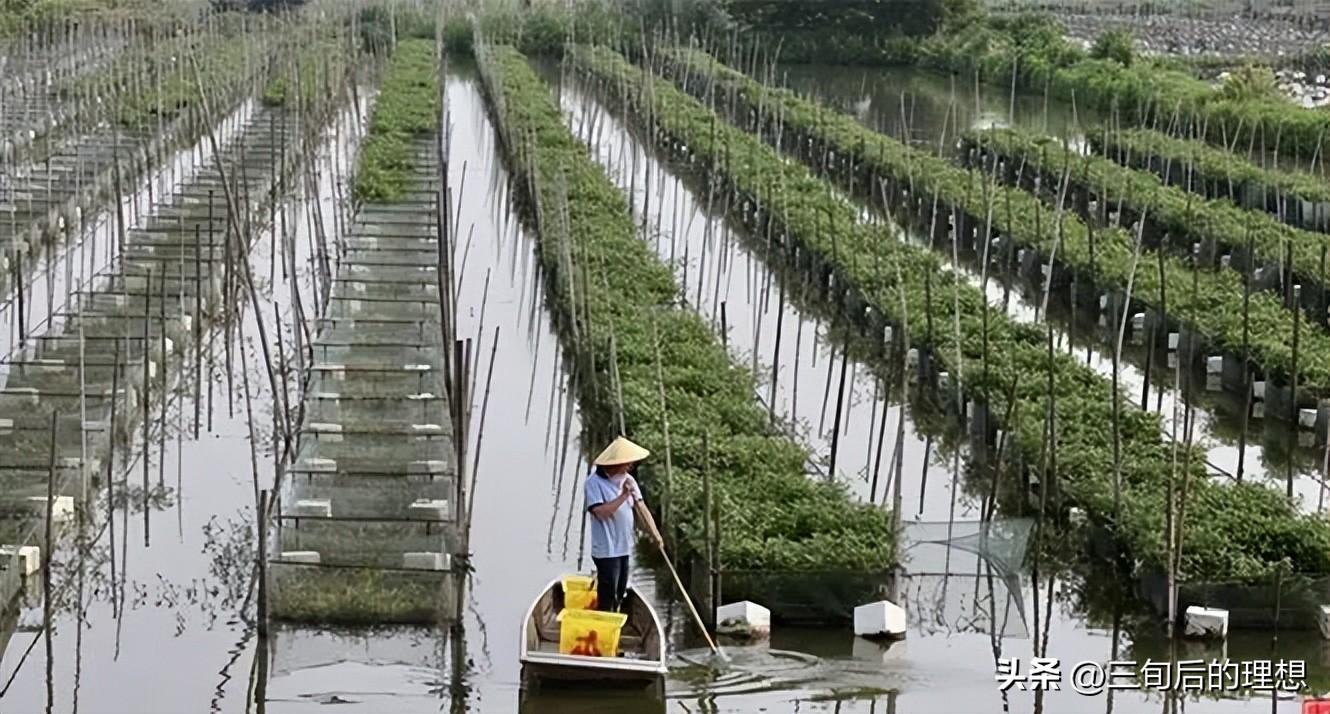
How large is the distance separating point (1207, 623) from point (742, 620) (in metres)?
2.39

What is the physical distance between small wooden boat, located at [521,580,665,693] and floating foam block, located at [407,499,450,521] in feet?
5.34

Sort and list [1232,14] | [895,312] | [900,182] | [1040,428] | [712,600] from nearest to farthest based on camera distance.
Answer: [712,600] → [1040,428] → [895,312] → [900,182] → [1232,14]

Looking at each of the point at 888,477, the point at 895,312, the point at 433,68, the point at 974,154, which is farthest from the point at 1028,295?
the point at 433,68

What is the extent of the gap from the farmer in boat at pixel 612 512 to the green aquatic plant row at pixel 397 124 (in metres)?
11.9

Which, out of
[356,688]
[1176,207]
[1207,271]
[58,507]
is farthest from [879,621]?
[1176,207]

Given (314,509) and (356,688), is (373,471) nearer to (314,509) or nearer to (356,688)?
(314,509)

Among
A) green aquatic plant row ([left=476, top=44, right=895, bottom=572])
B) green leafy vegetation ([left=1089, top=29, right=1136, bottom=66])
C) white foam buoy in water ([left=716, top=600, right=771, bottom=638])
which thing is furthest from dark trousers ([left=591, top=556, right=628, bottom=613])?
green leafy vegetation ([left=1089, top=29, right=1136, bottom=66])

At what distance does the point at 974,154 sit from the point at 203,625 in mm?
19920

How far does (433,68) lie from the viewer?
115 ft

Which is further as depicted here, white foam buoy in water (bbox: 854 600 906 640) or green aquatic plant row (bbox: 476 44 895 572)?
green aquatic plant row (bbox: 476 44 895 572)

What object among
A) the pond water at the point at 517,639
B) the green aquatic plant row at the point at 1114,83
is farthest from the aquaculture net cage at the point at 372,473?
the green aquatic plant row at the point at 1114,83

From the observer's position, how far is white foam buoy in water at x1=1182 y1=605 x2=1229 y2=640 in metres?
9.62

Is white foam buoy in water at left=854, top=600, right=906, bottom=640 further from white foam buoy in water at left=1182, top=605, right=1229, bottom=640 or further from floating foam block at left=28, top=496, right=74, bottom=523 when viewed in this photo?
floating foam block at left=28, top=496, right=74, bottom=523

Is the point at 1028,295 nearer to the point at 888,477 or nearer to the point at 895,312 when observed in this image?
the point at 895,312
